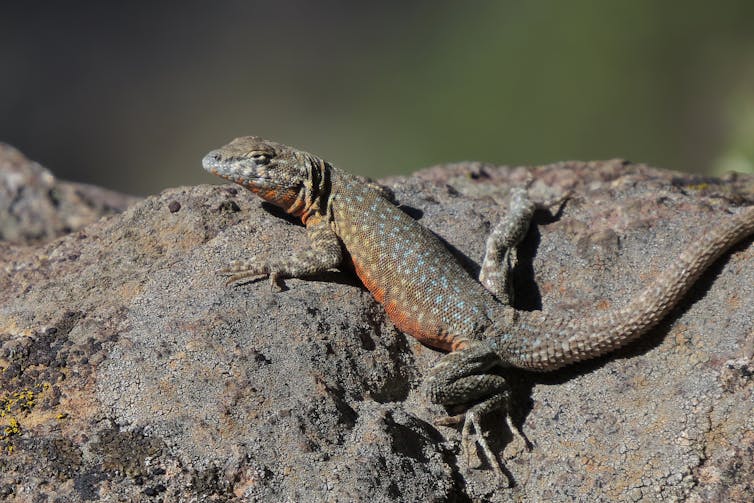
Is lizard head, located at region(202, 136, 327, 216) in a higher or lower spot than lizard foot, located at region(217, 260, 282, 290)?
higher

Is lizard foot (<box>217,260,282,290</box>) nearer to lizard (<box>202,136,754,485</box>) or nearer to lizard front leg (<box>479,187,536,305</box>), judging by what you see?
lizard (<box>202,136,754,485</box>)

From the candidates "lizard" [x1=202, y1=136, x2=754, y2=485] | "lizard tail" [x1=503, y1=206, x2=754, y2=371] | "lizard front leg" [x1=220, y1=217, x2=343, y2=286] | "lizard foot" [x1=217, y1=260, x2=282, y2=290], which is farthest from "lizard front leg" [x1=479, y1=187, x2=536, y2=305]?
"lizard foot" [x1=217, y1=260, x2=282, y2=290]

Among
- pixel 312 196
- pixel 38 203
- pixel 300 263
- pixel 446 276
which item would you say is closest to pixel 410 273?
pixel 446 276

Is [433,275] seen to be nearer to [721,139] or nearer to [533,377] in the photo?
[533,377]

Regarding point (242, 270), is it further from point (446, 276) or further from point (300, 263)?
point (446, 276)

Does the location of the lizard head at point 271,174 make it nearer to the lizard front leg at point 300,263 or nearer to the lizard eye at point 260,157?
the lizard eye at point 260,157

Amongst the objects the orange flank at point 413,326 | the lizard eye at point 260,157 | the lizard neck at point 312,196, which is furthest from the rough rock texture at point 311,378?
the lizard eye at point 260,157
